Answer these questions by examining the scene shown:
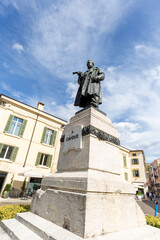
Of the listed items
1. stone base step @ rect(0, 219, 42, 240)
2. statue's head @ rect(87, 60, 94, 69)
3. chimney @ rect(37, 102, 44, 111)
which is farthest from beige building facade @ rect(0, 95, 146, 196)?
statue's head @ rect(87, 60, 94, 69)

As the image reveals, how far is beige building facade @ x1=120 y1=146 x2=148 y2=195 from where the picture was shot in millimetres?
24305

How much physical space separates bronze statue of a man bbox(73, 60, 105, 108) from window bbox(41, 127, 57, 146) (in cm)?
1192

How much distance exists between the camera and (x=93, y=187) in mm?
2252

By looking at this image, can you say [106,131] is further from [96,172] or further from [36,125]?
[36,125]

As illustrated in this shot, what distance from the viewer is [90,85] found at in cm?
440

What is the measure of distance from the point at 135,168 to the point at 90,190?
3011 cm

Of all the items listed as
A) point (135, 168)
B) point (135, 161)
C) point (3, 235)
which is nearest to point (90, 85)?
point (3, 235)

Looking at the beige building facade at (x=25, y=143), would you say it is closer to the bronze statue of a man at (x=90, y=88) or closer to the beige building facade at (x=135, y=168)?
the bronze statue of a man at (x=90, y=88)

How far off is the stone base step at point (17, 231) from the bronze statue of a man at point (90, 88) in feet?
11.2

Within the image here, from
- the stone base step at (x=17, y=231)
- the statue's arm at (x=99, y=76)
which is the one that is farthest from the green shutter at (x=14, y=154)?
the statue's arm at (x=99, y=76)

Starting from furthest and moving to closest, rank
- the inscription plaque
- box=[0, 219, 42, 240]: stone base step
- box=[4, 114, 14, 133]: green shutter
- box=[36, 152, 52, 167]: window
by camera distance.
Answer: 1. box=[36, 152, 52, 167]: window
2. box=[4, 114, 14, 133]: green shutter
3. the inscription plaque
4. box=[0, 219, 42, 240]: stone base step

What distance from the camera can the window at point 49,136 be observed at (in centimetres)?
1569

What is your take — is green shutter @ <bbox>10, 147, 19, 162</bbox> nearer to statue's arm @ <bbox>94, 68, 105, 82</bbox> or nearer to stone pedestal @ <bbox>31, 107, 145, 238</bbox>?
stone pedestal @ <bbox>31, 107, 145, 238</bbox>

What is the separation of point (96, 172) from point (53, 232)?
127 centimetres
